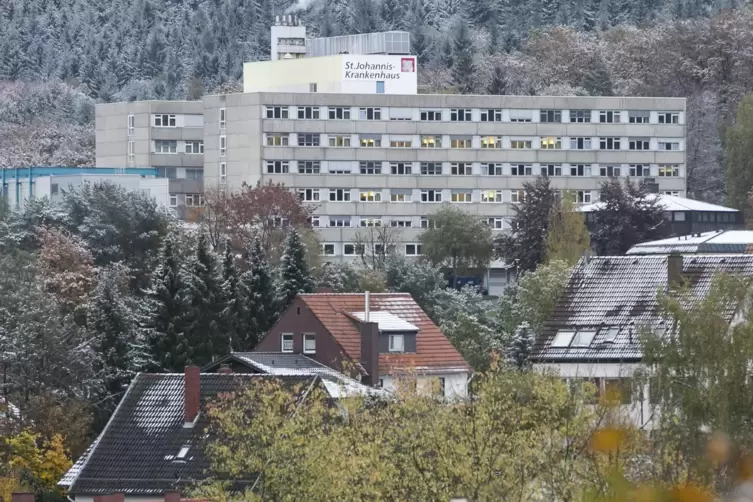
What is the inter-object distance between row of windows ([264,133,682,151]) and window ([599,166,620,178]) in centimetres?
120

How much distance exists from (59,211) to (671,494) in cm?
9185

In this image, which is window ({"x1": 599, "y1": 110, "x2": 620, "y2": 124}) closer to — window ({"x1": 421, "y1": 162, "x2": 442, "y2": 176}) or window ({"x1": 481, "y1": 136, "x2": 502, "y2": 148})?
window ({"x1": 481, "y1": 136, "x2": 502, "y2": 148})

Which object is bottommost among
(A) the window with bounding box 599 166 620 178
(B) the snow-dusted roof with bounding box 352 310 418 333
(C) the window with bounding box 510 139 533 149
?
(B) the snow-dusted roof with bounding box 352 310 418 333

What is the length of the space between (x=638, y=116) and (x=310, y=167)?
20.9 metres

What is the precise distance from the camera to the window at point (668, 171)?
465ft

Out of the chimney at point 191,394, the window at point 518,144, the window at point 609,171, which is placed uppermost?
the window at point 518,144

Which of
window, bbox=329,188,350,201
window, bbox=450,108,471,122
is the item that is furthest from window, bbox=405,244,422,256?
window, bbox=450,108,471,122

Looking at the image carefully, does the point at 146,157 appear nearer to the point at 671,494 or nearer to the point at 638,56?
the point at 638,56

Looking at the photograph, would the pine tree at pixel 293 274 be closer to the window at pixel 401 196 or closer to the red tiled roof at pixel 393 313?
the red tiled roof at pixel 393 313

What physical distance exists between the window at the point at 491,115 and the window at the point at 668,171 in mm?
10612

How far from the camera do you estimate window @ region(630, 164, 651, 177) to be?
142 meters

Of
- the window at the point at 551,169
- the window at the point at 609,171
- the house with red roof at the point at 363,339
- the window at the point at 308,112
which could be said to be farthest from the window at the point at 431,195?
the house with red roof at the point at 363,339

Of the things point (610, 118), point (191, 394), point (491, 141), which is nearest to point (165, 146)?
point (491, 141)

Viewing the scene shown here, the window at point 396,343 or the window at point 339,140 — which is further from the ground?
the window at point 339,140
